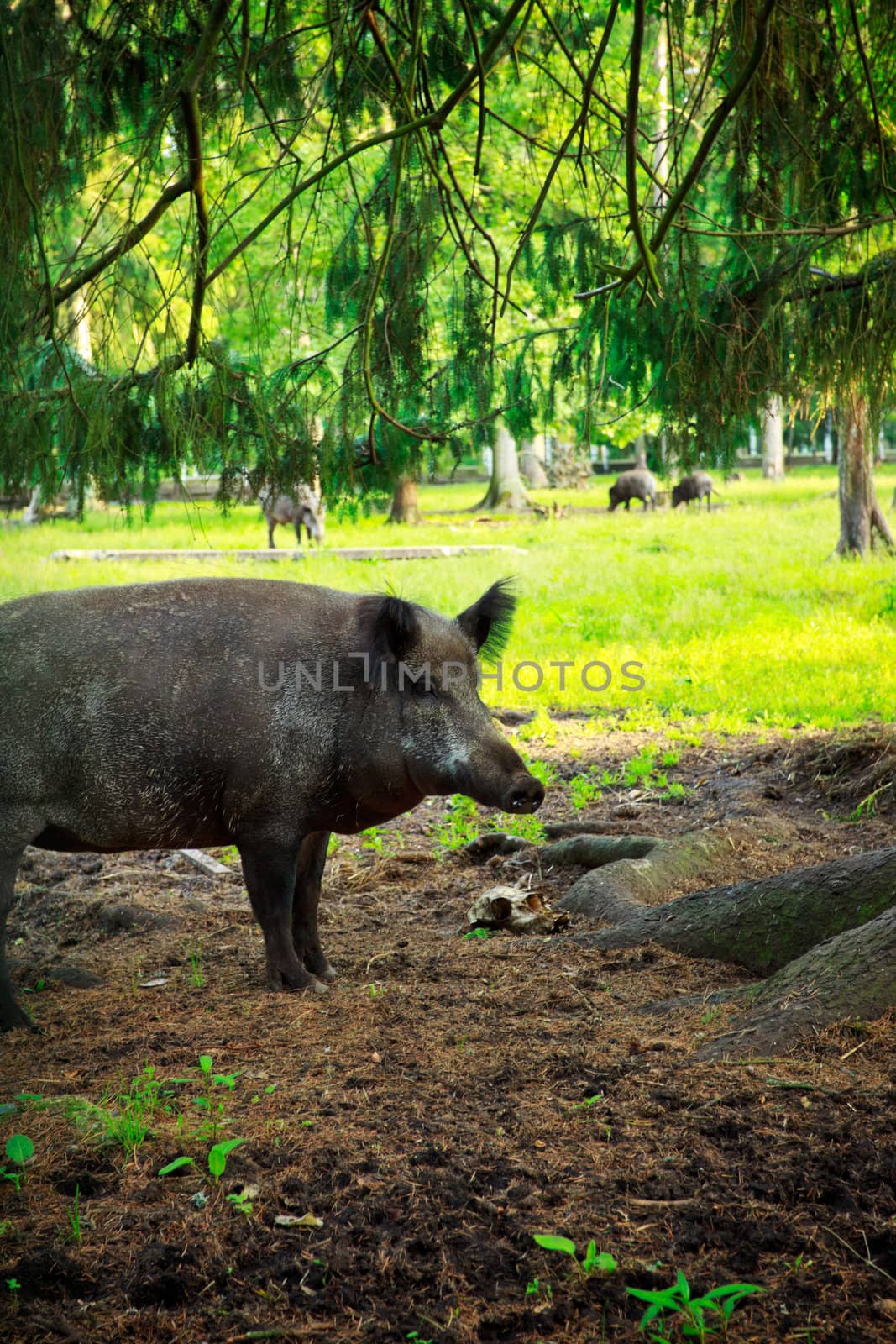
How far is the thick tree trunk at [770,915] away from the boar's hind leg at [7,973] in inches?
81.2

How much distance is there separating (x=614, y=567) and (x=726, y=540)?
4.20 metres

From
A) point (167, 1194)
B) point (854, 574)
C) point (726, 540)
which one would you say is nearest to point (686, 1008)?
point (167, 1194)

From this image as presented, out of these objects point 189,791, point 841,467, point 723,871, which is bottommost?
point 723,871

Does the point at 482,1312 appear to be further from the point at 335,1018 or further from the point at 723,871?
the point at 723,871

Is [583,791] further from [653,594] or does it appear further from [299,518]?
[299,518]

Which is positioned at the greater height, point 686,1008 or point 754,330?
point 754,330

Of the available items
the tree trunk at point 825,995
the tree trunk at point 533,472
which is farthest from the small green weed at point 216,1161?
the tree trunk at point 533,472

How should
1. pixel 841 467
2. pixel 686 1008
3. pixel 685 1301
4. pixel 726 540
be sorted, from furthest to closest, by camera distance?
pixel 726 540, pixel 841 467, pixel 686 1008, pixel 685 1301

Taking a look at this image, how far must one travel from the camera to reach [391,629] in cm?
429

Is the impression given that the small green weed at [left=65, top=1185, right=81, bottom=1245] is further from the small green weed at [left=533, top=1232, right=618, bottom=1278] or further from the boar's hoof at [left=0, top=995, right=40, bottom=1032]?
the boar's hoof at [left=0, top=995, right=40, bottom=1032]

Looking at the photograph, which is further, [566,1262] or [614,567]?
[614,567]

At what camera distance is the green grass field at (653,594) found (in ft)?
29.3

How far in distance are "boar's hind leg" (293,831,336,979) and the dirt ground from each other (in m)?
0.13

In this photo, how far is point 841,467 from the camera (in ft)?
49.0
